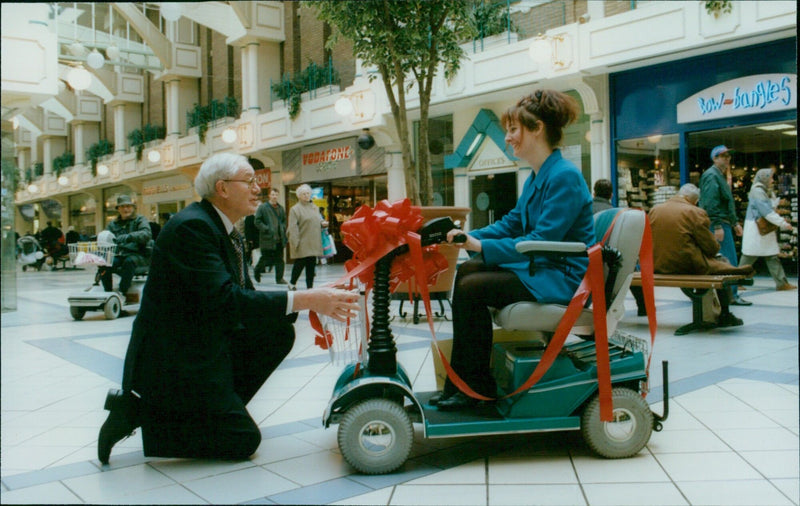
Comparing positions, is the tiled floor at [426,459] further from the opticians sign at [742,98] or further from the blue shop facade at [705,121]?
the blue shop facade at [705,121]

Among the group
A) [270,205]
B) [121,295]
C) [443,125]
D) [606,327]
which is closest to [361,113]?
[443,125]

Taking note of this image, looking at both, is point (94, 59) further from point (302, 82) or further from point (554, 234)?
point (302, 82)

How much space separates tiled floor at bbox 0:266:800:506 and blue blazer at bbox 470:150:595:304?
63 centimetres

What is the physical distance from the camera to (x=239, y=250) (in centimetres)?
267

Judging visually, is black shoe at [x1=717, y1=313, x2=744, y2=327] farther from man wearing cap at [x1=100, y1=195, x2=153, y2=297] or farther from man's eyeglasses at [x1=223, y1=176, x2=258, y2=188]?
man wearing cap at [x1=100, y1=195, x2=153, y2=297]

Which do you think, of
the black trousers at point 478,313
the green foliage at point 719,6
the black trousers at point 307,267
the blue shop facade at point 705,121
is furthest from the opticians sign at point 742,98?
the black trousers at point 478,313

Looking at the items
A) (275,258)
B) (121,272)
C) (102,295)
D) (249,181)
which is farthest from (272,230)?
(249,181)

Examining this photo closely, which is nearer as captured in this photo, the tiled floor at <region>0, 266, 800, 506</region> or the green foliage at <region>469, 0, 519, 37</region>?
the tiled floor at <region>0, 266, 800, 506</region>

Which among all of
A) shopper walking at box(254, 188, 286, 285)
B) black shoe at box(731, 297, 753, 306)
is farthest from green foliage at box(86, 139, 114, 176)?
shopper walking at box(254, 188, 286, 285)

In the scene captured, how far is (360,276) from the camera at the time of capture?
2.43 meters

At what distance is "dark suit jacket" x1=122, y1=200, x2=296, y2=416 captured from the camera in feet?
7.59

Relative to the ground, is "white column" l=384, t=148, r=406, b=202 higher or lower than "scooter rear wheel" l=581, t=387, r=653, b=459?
higher

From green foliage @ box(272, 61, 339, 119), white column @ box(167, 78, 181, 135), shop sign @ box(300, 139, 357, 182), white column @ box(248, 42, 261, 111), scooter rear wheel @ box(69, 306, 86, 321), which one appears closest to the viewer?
white column @ box(167, 78, 181, 135)

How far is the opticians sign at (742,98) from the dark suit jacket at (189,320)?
27.3 feet
